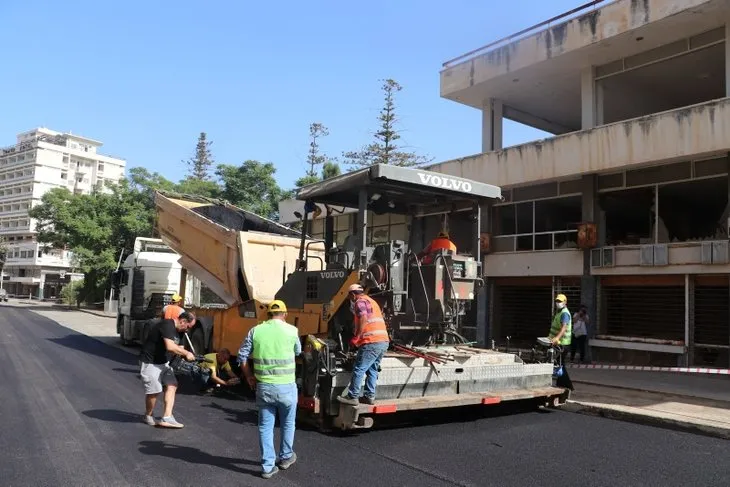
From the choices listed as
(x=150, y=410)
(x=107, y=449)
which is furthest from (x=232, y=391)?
(x=107, y=449)

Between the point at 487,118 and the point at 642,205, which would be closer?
the point at 642,205

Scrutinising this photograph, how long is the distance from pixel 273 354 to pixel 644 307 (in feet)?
41.5

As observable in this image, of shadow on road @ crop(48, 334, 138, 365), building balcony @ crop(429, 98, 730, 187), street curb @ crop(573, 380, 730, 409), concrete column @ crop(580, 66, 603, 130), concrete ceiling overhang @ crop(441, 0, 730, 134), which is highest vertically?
concrete ceiling overhang @ crop(441, 0, 730, 134)

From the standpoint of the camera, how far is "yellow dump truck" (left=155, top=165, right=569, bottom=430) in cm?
655

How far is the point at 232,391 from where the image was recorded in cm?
933

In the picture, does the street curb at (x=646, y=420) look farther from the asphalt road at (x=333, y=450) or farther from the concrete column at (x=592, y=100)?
the concrete column at (x=592, y=100)

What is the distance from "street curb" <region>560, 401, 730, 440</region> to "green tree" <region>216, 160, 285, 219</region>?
28803 millimetres

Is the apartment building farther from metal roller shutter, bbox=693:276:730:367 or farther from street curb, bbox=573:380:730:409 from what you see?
street curb, bbox=573:380:730:409

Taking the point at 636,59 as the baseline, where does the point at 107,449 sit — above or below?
below

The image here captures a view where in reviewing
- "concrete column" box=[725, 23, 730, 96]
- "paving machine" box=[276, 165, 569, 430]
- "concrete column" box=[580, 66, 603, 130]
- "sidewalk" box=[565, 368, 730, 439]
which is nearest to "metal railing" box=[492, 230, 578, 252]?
"concrete column" box=[580, 66, 603, 130]

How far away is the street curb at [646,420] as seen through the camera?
23.7 ft

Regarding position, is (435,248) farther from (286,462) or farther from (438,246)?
(286,462)

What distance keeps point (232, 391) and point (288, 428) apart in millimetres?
4567

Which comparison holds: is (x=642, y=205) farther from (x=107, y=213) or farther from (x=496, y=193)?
(x=107, y=213)
